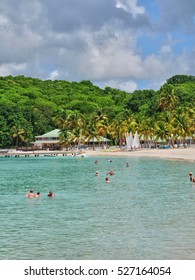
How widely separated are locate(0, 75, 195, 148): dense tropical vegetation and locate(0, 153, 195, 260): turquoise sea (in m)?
58.4

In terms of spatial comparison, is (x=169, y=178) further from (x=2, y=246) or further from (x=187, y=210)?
(x=2, y=246)

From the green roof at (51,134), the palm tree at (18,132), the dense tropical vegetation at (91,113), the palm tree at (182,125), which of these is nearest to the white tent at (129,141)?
the dense tropical vegetation at (91,113)

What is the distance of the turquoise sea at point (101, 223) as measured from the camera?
1694 cm

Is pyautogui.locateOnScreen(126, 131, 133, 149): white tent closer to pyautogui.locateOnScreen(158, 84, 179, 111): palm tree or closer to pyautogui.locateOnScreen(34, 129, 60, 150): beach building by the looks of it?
pyautogui.locateOnScreen(158, 84, 179, 111): palm tree

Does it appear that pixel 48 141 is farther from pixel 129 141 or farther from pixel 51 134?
pixel 129 141

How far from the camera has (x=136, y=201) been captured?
94.3ft

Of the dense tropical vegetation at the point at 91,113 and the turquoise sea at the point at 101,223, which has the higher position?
the dense tropical vegetation at the point at 91,113

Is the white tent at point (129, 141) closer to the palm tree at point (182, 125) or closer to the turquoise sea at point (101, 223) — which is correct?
the palm tree at point (182, 125)

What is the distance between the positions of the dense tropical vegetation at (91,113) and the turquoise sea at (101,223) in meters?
58.4

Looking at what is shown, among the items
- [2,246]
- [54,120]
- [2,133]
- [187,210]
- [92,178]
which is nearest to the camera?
[2,246]

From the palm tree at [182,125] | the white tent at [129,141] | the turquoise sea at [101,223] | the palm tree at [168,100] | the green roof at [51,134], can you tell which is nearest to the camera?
the turquoise sea at [101,223]

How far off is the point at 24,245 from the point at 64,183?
923 inches

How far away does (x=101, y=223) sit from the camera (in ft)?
71.8

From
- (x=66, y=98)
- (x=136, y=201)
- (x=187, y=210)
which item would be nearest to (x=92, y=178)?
(x=136, y=201)
